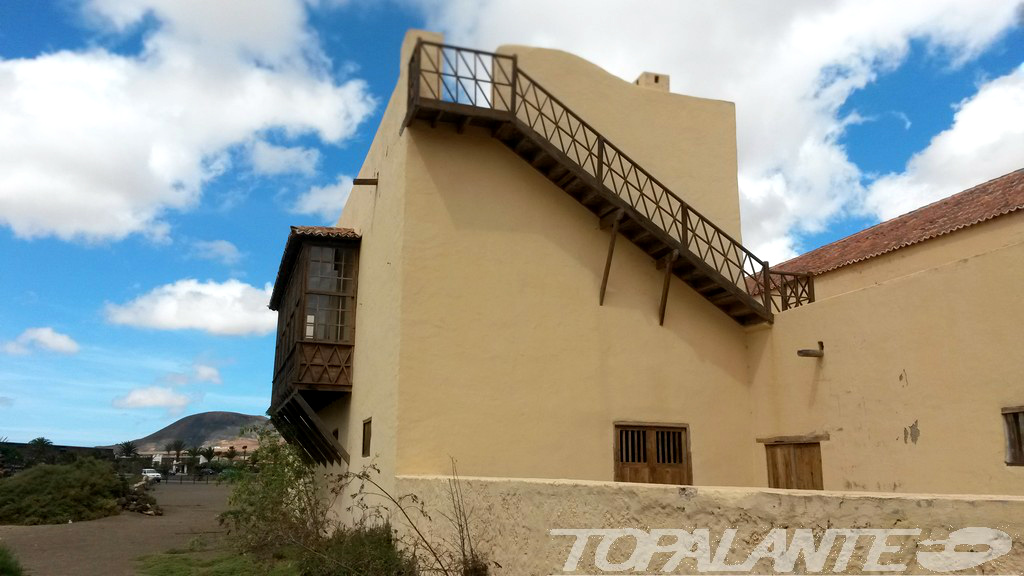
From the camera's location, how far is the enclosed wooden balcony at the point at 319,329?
563 inches

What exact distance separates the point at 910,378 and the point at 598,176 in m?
5.23

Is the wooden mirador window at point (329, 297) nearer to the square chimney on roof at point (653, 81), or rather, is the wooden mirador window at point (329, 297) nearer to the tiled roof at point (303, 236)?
the tiled roof at point (303, 236)

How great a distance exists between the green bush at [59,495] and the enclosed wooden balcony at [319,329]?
13.7 metres

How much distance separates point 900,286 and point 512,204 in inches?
222

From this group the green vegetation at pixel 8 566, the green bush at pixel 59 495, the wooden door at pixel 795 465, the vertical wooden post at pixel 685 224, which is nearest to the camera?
the green vegetation at pixel 8 566

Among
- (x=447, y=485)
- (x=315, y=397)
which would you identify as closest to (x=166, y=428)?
(x=315, y=397)

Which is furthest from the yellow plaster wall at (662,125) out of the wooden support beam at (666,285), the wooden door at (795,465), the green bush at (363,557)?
the green bush at (363,557)

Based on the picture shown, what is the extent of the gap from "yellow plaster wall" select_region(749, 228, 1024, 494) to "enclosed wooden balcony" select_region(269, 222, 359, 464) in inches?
295

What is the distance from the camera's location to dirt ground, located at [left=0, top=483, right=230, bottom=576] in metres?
14.4

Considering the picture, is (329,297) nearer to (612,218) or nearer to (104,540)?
(612,218)

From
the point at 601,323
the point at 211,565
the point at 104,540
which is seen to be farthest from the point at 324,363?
the point at 104,540

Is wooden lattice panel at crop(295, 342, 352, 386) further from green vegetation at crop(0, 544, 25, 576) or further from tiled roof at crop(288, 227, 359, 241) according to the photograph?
green vegetation at crop(0, 544, 25, 576)

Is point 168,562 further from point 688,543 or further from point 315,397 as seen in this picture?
point 688,543

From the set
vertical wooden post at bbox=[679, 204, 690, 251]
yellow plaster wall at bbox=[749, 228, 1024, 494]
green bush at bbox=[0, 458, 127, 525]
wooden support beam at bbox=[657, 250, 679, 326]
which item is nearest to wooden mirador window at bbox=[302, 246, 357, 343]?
wooden support beam at bbox=[657, 250, 679, 326]
